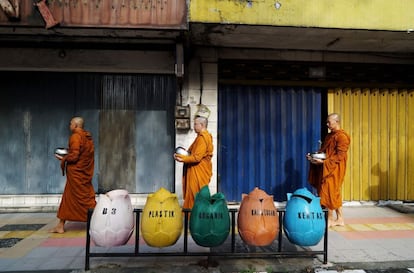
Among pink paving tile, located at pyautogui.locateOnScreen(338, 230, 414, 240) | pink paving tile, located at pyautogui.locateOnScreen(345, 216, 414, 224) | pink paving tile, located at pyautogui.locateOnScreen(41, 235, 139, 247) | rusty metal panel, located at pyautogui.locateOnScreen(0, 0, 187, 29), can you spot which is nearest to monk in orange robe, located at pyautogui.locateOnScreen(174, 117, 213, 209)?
pink paving tile, located at pyautogui.locateOnScreen(41, 235, 139, 247)

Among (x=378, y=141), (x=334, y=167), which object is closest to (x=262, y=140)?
(x=334, y=167)

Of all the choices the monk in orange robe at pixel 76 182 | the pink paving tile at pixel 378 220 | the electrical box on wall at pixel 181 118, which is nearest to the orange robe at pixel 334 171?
the pink paving tile at pixel 378 220

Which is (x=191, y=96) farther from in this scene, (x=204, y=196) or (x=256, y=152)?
(x=204, y=196)

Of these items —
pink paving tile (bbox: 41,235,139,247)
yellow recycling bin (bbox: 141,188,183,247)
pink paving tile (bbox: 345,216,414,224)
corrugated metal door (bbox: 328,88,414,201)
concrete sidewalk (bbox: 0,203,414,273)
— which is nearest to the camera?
yellow recycling bin (bbox: 141,188,183,247)

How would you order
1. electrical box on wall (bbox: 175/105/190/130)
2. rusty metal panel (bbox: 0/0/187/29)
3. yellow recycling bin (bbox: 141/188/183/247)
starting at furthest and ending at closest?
electrical box on wall (bbox: 175/105/190/130), rusty metal panel (bbox: 0/0/187/29), yellow recycling bin (bbox: 141/188/183/247)

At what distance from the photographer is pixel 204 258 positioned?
414 cm

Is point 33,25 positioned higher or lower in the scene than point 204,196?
higher

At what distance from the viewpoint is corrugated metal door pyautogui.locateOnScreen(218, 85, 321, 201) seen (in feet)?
23.7

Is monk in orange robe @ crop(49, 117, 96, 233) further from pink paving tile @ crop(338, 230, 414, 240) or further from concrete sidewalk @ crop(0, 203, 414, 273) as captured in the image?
pink paving tile @ crop(338, 230, 414, 240)

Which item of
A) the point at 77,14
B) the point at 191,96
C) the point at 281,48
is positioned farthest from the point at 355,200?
the point at 77,14

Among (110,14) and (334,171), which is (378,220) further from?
(110,14)

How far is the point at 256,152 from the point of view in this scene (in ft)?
23.8

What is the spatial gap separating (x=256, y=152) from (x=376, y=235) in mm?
2855

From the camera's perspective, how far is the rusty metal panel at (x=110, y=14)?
5.05 meters
